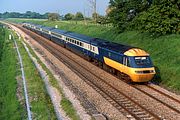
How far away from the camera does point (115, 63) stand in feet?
96.6

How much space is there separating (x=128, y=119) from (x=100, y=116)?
4.99 ft

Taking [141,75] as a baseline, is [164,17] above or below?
above

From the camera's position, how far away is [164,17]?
115 ft

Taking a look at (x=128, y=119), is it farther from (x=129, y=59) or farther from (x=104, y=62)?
(x=104, y=62)

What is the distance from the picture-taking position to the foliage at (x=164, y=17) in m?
35.0

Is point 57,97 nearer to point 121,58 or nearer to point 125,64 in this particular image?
point 125,64

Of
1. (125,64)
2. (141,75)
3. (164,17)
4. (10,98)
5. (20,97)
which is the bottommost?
(10,98)

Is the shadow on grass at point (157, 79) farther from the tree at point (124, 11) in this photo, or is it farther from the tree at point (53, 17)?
the tree at point (53, 17)

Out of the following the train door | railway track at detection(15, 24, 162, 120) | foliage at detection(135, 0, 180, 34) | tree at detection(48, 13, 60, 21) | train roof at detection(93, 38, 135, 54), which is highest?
foliage at detection(135, 0, 180, 34)

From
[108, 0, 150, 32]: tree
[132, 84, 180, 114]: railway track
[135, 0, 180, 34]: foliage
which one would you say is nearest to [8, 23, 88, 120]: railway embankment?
[132, 84, 180, 114]: railway track

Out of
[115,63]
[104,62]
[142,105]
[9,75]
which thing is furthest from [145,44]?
[142,105]

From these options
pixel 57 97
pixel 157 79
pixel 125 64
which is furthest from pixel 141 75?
pixel 57 97

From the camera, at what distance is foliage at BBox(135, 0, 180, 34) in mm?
35000

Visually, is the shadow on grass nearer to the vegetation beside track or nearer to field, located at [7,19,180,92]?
field, located at [7,19,180,92]
